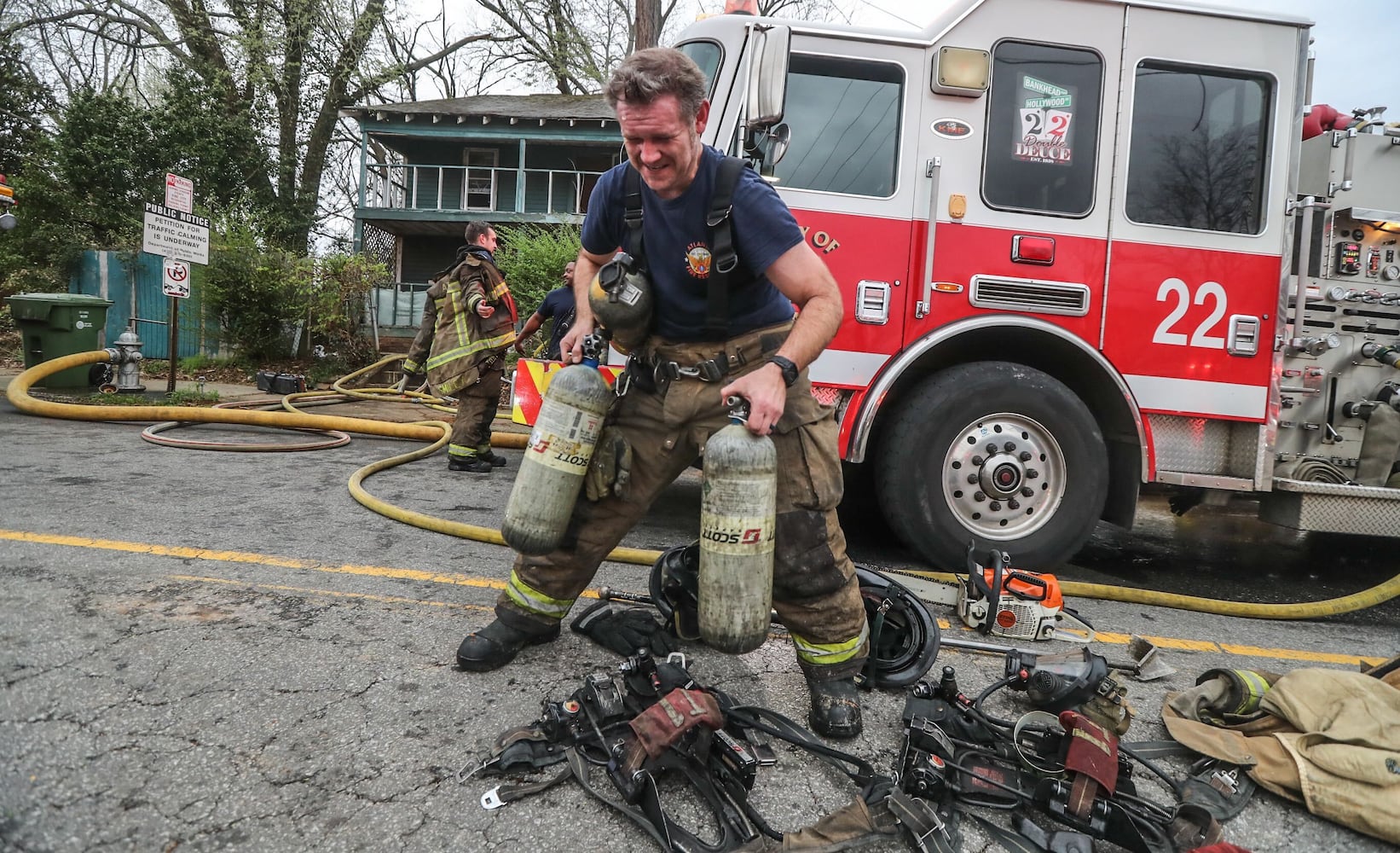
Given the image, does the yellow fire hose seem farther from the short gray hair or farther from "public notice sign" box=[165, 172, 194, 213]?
the short gray hair

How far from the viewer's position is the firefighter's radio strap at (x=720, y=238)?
6.98 ft

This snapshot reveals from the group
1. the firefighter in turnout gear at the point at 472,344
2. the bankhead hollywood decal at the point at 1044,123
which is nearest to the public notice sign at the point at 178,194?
the firefighter in turnout gear at the point at 472,344

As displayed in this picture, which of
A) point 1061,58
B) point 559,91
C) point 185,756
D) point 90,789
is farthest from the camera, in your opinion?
point 559,91

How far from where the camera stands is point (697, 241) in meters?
2.22

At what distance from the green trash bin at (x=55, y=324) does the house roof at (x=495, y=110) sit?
34.5 feet

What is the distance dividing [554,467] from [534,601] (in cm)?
54

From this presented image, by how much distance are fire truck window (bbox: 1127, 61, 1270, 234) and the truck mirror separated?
191cm

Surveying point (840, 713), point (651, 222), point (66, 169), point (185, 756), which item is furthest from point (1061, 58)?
point (66, 169)

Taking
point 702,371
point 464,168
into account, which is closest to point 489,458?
point 702,371

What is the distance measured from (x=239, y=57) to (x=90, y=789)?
978 inches

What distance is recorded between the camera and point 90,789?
1679 millimetres

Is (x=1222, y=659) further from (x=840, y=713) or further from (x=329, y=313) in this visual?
(x=329, y=313)

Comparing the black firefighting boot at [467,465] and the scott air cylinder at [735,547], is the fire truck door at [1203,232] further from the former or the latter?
the black firefighting boot at [467,465]

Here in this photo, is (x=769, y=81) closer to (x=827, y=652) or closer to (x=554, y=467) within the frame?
(x=554, y=467)
